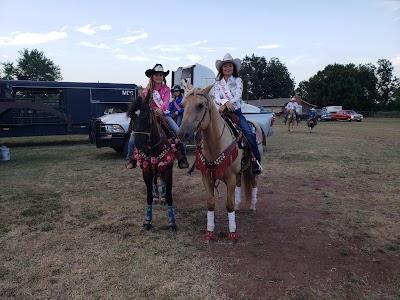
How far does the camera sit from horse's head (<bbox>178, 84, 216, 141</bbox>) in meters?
3.60

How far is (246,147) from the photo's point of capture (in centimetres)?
496

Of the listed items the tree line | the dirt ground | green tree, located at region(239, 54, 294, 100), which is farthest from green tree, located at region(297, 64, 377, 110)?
the dirt ground

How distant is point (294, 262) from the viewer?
3.79 metres

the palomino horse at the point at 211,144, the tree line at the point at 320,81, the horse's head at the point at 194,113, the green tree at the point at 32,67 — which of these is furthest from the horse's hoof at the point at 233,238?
the green tree at the point at 32,67

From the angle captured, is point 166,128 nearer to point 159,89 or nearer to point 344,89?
point 159,89

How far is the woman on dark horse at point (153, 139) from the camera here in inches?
163

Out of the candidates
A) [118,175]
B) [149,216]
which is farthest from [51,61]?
[149,216]

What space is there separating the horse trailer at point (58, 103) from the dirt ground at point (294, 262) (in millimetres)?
10634

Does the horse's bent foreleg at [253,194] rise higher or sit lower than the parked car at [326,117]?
lower

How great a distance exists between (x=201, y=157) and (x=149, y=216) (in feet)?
4.53

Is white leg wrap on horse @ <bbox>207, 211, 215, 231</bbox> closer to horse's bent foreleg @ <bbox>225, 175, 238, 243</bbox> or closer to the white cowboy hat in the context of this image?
horse's bent foreleg @ <bbox>225, 175, 238, 243</bbox>

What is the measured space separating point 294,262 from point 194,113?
7.36 ft

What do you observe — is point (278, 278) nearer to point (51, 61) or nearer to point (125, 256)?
point (125, 256)

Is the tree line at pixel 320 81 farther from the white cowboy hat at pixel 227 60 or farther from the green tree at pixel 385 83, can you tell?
the white cowboy hat at pixel 227 60
